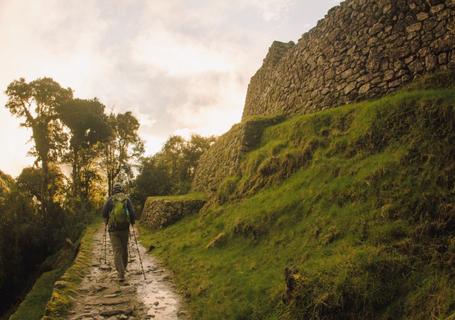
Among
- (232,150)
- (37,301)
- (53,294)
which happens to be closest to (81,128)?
(232,150)

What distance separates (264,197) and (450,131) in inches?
237

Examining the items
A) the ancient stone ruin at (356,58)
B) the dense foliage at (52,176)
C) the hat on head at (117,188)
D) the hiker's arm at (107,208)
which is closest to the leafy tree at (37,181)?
the dense foliage at (52,176)

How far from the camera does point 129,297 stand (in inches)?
355

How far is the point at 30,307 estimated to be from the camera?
440 inches

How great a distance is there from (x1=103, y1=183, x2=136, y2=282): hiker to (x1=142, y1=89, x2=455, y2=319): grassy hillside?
180cm

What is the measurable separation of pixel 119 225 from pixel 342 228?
613 cm

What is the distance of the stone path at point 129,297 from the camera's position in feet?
26.0

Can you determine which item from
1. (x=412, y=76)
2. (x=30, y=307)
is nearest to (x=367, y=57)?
(x=412, y=76)

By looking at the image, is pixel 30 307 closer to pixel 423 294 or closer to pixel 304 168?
pixel 304 168

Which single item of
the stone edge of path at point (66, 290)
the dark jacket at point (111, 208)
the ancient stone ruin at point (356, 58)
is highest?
the ancient stone ruin at point (356, 58)

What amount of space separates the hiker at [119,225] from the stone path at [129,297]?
2.10 ft

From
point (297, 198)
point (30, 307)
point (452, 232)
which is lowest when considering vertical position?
point (30, 307)

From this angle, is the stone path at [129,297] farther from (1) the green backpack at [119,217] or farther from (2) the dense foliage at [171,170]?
(2) the dense foliage at [171,170]

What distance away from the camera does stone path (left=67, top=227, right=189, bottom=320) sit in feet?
26.0
